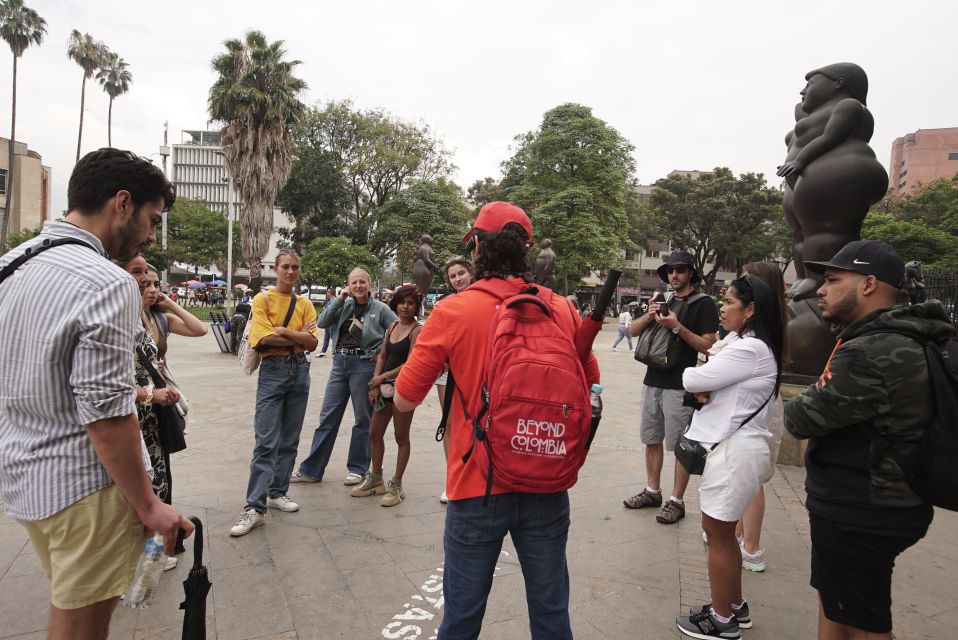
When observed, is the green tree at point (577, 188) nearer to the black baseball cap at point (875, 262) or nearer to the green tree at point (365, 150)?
the green tree at point (365, 150)

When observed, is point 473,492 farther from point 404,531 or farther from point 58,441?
point 404,531

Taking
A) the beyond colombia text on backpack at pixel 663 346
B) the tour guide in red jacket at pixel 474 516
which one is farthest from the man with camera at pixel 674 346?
the tour guide in red jacket at pixel 474 516

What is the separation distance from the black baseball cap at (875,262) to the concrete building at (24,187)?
50909 mm

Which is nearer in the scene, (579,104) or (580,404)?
(580,404)

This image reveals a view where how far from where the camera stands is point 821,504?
2.04 m

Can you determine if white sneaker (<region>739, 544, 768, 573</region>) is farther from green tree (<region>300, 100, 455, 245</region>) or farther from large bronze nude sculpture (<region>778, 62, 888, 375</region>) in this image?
green tree (<region>300, 100, 455, 245</region>)

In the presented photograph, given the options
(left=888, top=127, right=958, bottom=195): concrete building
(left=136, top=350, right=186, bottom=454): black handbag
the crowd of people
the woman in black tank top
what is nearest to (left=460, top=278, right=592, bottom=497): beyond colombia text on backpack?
the crowd of people

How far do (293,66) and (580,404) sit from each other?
96.8ft

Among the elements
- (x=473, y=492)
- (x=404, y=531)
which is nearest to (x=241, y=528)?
(x=404, y=531)

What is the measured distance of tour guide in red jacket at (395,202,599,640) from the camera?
1.89 m

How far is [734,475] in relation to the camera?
2678 mm

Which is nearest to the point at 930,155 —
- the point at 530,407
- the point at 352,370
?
the point at 352,370

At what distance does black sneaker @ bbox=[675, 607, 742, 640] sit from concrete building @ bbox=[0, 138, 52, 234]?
5040 cm

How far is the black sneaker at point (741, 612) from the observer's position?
284 cm
